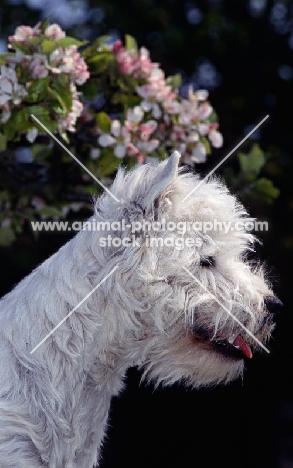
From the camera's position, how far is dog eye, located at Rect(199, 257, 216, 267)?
6.03ft

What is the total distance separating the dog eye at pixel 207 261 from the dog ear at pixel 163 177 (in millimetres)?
190

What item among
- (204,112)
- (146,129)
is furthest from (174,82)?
(146,129)

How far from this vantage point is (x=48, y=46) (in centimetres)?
229

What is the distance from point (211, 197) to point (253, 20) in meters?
2.86

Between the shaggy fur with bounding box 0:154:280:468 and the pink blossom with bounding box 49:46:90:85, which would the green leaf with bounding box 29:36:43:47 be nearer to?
the pink blossom with bounding box 49:46:90:85

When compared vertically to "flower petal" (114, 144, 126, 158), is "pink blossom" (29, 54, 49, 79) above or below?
above

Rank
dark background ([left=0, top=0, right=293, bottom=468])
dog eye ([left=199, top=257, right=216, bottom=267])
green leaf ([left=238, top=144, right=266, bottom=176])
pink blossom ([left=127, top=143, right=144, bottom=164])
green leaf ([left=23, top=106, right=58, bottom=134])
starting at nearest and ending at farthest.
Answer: dog eye ([left=199, top=257, right=216, bottom=267]), green leaf ([left=23, top=106, right=58, bottom=134]), pink blossom ([left=127, top=143, right=144, bottom=164]), green leaf ([left=238, top=144, right=266, bottom=176]), dark background ([left=0, top=0, right=293, bottom=468])

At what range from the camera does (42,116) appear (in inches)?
88.8

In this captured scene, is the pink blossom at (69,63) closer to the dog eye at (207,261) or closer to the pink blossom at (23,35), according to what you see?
the pink blossom at (23,35)

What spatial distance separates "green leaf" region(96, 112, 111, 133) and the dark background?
169cm

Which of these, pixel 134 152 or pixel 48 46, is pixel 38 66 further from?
pixel 134 152

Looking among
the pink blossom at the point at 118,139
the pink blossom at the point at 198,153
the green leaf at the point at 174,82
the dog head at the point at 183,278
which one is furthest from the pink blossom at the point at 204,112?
Result: the dog head at the point at 183,278

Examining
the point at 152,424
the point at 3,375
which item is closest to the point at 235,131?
the point at 152,424

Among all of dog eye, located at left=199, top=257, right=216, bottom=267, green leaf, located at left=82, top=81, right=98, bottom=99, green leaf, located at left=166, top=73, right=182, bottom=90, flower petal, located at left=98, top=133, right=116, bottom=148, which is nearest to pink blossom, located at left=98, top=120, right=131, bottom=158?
flower petal, located at left=98, top=133, right=116, bottom=148
